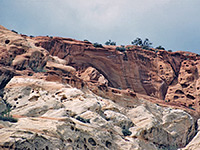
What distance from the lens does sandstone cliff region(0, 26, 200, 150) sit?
36.6 m

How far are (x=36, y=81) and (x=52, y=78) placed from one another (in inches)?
88.6

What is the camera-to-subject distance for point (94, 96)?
5150cm

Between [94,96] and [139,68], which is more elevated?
[139,68]

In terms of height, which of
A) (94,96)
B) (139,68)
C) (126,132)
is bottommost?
(126,132)

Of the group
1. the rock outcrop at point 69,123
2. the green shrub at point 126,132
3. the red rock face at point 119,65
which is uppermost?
the red rock face at point 119,65

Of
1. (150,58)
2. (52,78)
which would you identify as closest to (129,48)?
(150,58)

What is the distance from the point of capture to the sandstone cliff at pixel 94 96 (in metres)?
36.6

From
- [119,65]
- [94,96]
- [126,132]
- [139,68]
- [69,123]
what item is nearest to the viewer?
[69,123]

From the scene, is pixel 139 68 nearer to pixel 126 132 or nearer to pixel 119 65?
pixel 119 65

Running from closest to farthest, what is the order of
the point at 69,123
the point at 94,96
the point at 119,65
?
the point at 69,123
the point at 94,96
the point at 119,65

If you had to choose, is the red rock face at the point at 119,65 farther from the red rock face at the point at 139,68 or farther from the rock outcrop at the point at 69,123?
the rock outcrop at the point at 69,123

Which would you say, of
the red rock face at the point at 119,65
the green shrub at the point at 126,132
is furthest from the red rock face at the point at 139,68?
the green shrub at the point at 126,132

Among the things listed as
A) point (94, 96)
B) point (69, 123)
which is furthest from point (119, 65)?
point (69, 123)

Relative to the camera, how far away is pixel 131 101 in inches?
2255
